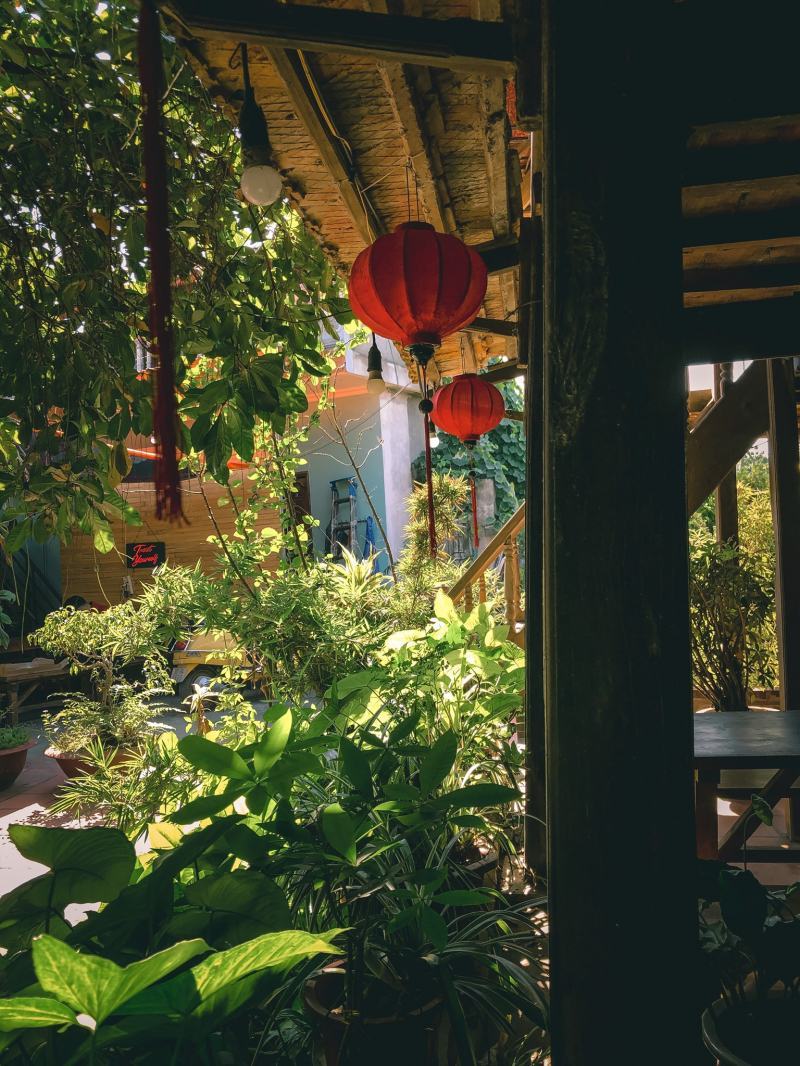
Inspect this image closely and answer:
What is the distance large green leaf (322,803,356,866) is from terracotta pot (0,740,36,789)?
5802 mm

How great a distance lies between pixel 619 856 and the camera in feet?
3.06

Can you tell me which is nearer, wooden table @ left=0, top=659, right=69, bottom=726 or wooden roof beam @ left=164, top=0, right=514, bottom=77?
wooden roof beam @ left=164, top=0, right=514, bottom=77

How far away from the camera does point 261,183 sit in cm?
201

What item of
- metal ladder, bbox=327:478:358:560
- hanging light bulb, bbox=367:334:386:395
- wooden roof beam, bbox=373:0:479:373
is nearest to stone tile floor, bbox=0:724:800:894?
wooden roof beam, bbox=373:0:479:373

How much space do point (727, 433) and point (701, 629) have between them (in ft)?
4.23

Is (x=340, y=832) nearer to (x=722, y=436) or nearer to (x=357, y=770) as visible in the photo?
(x=357, y=770)

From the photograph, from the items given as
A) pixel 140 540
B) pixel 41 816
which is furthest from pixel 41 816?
pixel 140 540

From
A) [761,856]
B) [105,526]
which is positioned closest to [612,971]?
[105,526]

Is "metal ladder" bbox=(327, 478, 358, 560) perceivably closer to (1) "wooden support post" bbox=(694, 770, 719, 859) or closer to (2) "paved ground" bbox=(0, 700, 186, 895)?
(2) "paved ground" bbox=(0, 700, 186, 895)

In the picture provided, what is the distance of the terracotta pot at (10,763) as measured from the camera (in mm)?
5844

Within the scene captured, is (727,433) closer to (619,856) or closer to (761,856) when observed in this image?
(761,856)

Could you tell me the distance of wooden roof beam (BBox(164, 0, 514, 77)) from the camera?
1.46m

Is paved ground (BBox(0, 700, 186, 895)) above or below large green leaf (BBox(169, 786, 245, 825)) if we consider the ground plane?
below

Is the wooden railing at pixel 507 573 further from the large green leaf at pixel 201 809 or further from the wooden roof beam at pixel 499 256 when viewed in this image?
the large green leaf at pixel 201 809
